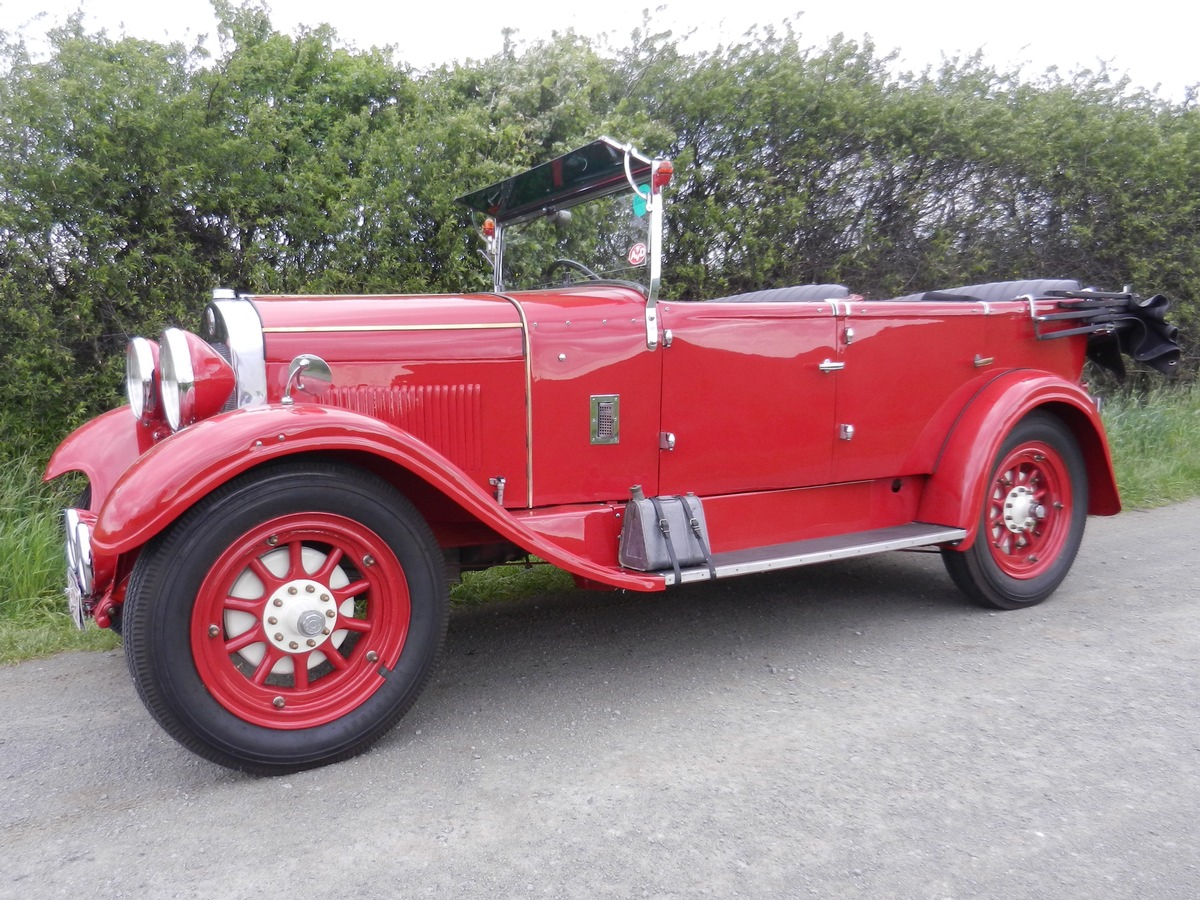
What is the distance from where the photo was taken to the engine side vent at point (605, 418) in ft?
10.6

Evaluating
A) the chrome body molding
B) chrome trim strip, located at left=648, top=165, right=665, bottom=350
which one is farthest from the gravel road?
chrome trim strip, located at left=648, top=165, right=665, bottom=350

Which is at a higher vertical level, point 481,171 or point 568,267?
point 481,171

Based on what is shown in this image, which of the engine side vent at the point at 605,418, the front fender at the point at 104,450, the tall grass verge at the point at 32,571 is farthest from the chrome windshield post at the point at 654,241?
the tall grass verge at the point at 32,571

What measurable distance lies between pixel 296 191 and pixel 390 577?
3.30 metres

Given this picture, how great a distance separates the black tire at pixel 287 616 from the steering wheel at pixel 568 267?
135cm

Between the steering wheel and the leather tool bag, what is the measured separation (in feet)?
3.11

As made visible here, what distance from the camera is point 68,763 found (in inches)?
104

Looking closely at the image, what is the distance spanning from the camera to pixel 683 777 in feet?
8.27

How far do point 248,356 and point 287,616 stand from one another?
0.79 meters

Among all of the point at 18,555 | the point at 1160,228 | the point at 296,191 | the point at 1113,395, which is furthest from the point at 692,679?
the point at 1160,228

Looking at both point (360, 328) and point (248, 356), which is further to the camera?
point (360, 328)

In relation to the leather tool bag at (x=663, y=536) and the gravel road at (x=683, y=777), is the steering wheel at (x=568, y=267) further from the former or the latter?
the gravel road at (x=683, y=777)

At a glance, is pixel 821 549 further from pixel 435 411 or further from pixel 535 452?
pixel 435 411

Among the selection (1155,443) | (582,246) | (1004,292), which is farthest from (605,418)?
(1155,443)
